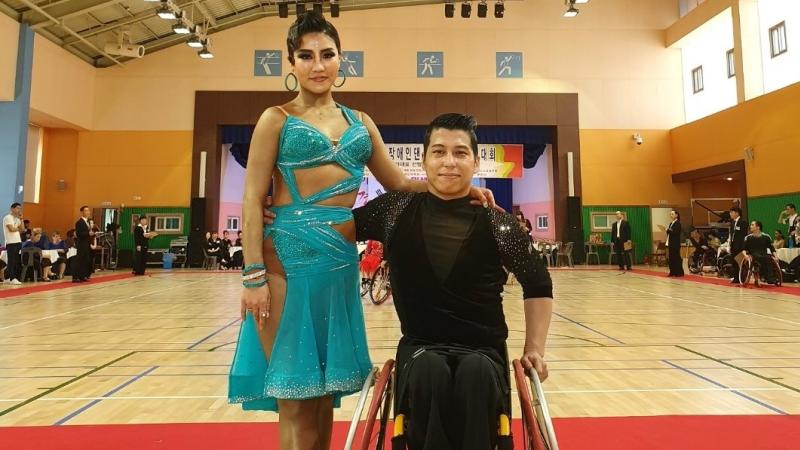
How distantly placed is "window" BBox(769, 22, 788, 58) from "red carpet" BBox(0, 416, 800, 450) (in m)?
13.1

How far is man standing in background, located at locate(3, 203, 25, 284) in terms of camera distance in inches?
329

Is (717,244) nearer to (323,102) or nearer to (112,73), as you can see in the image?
(323,102)

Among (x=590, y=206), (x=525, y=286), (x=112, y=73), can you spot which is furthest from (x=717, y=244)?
(x=112, y=73)

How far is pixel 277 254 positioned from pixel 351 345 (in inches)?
13.0

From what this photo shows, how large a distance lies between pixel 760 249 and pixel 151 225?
14.8m

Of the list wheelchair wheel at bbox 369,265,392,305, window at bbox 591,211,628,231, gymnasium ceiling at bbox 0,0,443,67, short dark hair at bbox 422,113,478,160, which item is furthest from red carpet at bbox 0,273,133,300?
window at bbox 591,211,628,231

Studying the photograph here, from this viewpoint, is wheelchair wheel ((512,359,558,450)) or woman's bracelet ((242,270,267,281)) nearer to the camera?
wheelchair wheel ((512,359,558,450))

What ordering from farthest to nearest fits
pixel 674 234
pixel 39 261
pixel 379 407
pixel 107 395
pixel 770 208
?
pixel 770 208 < pixel 674 234 < pixel 39 261 < pixel 107 395 < pixel 379 407

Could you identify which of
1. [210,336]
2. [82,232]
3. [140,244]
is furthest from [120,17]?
[210,336]

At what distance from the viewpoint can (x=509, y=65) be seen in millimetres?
14711

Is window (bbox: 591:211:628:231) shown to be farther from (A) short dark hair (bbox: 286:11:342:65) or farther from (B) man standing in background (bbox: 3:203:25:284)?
(A) short dark hair (bbox: 286:11:342:65)

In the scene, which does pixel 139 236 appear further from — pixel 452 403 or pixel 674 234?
pixel 674 234

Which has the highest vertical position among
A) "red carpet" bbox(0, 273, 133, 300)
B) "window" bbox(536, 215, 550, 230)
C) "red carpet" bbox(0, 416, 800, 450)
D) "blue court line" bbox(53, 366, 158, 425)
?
"window" bbox(536, 215, 550, 230)

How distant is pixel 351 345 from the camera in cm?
135
